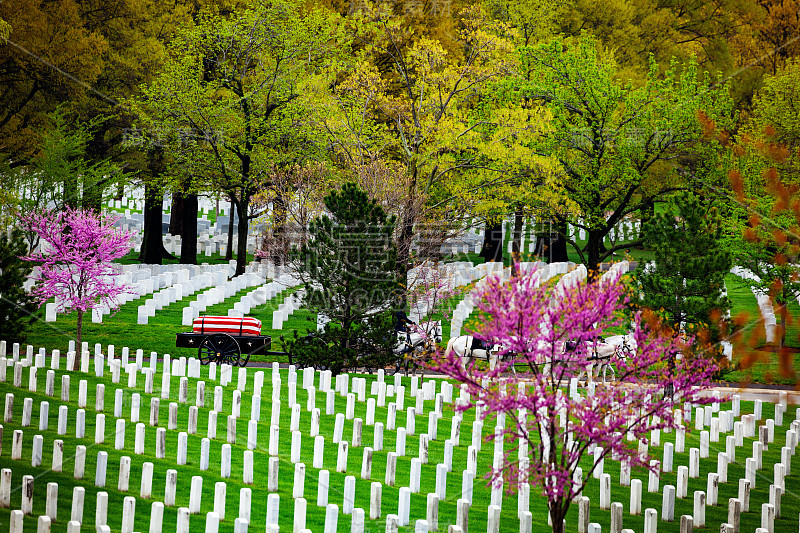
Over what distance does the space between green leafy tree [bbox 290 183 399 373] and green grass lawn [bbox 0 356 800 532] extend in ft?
9.00

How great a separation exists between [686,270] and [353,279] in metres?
7.70

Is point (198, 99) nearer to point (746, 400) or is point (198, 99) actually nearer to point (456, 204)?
point (456, 204)

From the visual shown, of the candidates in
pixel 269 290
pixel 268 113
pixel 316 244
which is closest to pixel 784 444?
pixel 316 244

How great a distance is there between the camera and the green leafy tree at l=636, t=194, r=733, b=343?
20.5 m

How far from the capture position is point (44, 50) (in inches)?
1201

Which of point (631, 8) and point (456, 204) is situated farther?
point (631, 8)

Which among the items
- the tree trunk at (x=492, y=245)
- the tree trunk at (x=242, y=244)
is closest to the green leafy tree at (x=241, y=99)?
the tree trunk at (x=242, y=244)

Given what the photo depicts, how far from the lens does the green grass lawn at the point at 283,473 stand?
432 inches

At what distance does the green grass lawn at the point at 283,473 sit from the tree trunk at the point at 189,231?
22.0 meters

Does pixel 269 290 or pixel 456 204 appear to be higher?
pixel 456 204

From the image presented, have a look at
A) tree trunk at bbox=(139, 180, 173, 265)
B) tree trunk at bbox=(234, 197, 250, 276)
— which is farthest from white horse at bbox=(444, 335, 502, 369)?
tree trunk at bbox=(139, 180, 173, 265)

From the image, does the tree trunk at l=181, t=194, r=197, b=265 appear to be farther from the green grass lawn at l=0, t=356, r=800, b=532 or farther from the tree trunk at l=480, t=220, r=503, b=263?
the green grass lawn at l=0, t=356, r=800, b=532

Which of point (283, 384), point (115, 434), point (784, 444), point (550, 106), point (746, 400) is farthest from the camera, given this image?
point (550, 106)

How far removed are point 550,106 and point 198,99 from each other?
13.2 meters
